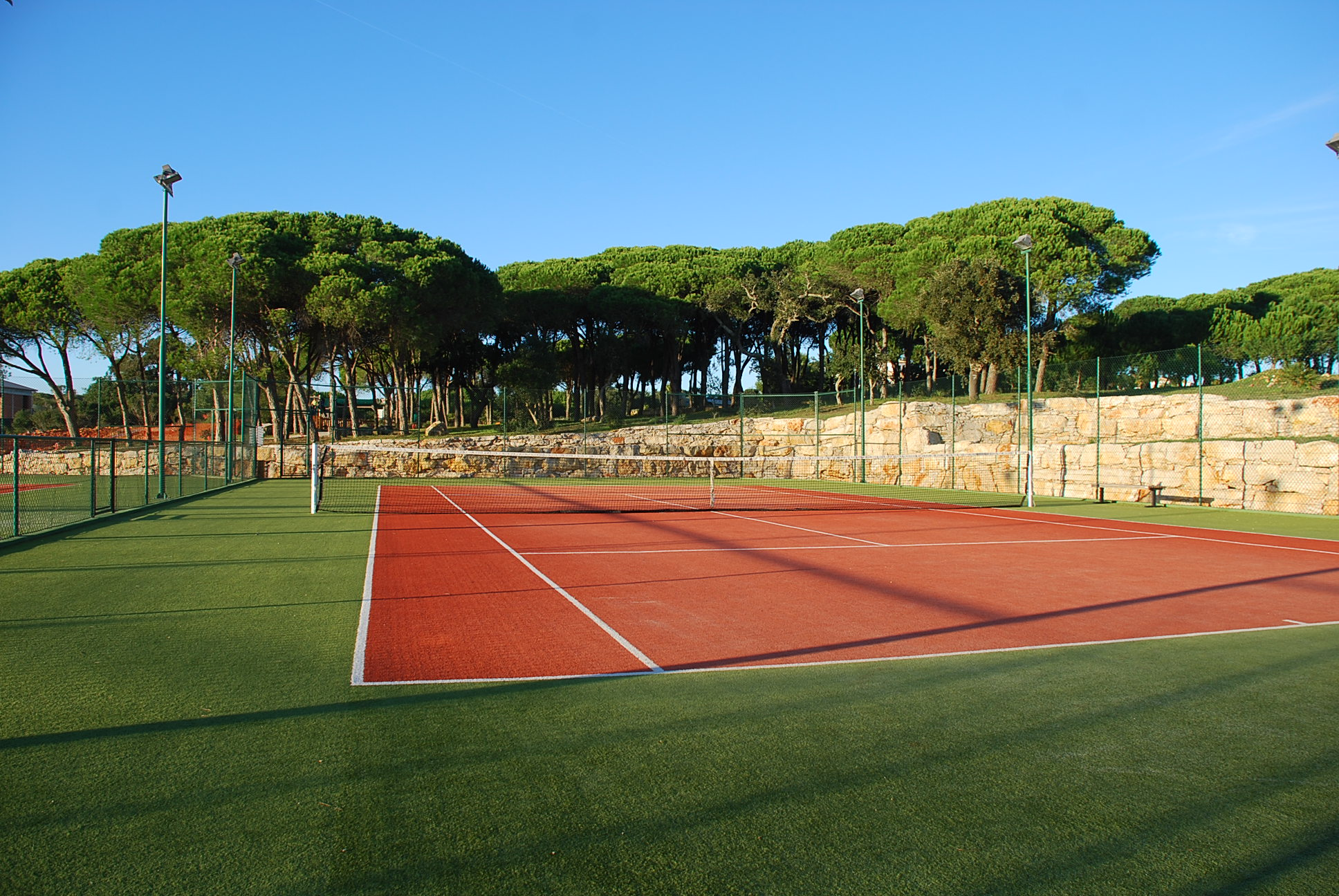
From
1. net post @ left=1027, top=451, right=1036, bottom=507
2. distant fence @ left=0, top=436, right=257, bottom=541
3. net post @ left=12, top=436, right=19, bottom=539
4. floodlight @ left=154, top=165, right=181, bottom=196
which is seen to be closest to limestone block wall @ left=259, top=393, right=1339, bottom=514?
net post @ left=1027, top=451, right=1036, bottom=507

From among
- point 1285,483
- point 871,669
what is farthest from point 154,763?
point 1285,483

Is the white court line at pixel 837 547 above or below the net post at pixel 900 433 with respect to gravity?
below

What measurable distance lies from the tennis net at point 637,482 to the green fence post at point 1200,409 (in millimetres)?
4139

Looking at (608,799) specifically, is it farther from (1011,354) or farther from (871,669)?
(1011,354)

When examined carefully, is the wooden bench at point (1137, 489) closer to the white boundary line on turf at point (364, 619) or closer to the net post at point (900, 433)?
the net post at point (900, 433)

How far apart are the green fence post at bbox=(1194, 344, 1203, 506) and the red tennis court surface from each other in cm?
634

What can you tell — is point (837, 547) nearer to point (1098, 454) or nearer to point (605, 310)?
point (1098, 454)

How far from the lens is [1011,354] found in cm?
2942

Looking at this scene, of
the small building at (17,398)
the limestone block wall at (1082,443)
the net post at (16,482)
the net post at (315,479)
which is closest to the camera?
the net post at (16,482)

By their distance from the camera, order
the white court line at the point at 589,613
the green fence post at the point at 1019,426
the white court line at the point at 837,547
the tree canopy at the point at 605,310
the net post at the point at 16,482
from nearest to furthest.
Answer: the white court line at the point at 589,613, the net post at the point at 16,482, the white court line at the point at 837,547, the green fence post at the point at 1019,426, the tree canopy at the point at 605,310

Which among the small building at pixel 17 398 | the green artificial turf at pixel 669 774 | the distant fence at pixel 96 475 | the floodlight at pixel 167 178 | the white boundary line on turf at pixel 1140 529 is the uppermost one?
the floodlight at pixel 167 178

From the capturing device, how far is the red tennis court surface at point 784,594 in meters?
5.53

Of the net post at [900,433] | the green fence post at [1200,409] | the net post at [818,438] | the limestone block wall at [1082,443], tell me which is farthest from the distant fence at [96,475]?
the green fence post at [1200,409]

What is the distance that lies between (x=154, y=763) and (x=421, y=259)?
32.1 metres
